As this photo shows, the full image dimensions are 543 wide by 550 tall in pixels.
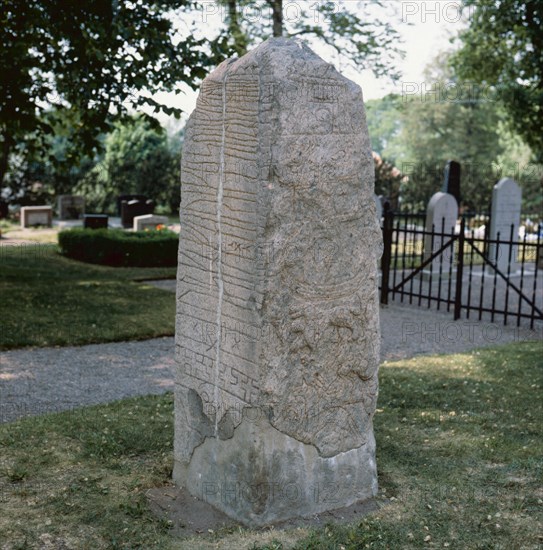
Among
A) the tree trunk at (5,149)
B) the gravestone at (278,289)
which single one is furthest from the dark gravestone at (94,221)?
the gravestone at (278,289)

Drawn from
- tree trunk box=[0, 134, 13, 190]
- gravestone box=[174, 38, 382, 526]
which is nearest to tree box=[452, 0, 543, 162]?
tree trunk box=[0, 134, 13, 190]

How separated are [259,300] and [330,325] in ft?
1.86

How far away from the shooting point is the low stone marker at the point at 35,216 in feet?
86.2

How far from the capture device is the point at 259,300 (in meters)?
4.50

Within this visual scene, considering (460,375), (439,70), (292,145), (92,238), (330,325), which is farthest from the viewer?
(439,70)

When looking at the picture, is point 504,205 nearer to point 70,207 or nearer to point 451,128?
point 70,207

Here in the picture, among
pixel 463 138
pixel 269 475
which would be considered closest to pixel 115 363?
pixel 269 475

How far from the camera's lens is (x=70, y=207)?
29.4 meters

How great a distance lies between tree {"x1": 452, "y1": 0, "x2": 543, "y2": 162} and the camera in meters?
22.4

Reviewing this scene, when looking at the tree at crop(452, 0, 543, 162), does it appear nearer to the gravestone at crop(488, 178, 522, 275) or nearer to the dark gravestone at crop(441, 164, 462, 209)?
the dark gravestone at crop(441, 164, 462, 209)

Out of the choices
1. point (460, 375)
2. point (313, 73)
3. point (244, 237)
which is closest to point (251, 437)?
point (244, 237)

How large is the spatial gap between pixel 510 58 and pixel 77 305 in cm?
1771

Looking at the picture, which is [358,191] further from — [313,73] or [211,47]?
[211,47]

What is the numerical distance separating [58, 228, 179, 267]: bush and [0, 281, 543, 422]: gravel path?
7.84m
